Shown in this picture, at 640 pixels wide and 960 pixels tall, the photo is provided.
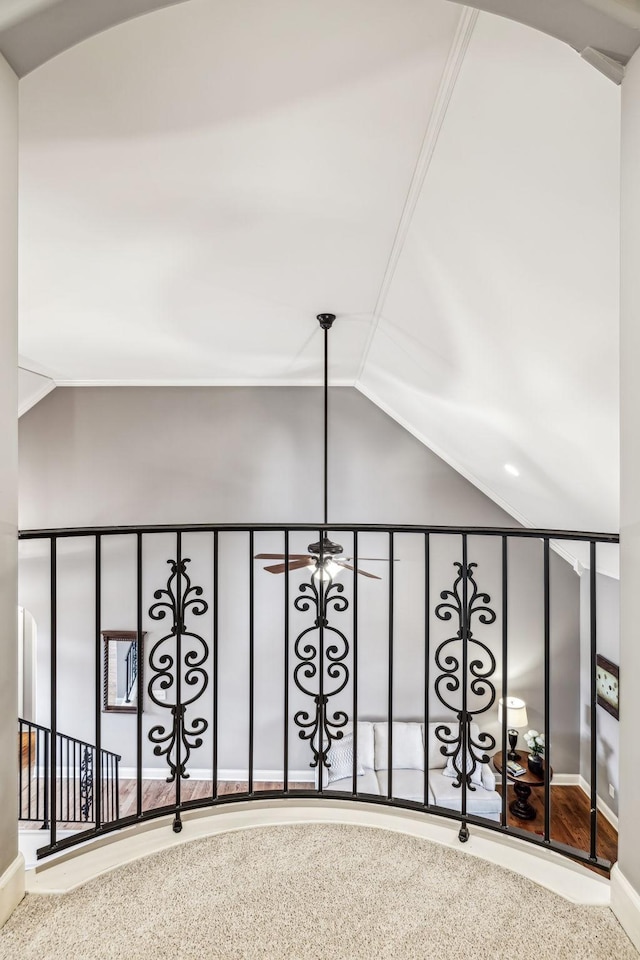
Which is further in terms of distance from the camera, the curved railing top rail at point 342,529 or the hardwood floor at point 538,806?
the hardwood floor at point 538,806

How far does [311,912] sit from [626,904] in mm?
676

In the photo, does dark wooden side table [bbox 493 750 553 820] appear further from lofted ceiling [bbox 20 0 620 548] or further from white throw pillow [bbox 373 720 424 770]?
lofted ceiling [bbox 20 0 620 548]

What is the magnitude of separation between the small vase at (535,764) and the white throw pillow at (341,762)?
5.56ft

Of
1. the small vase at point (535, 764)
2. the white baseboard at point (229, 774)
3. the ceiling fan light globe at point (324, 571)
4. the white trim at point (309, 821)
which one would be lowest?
the white baseboard at point (229, 774)

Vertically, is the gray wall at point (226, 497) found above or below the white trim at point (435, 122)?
below

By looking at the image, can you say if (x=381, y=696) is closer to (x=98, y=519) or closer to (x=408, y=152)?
(x=98, y=519)

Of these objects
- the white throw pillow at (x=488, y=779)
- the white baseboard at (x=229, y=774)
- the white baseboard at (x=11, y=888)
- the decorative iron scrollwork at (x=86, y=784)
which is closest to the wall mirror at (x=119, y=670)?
the decorative iron scrollwork at (x=86, y=784)

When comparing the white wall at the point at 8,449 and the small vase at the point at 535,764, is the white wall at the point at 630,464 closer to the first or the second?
the white wall at the point at 8,449

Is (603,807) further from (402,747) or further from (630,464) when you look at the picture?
(630,464)

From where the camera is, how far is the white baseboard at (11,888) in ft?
3.72

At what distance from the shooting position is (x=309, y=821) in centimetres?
161

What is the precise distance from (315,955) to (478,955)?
0.34 meters

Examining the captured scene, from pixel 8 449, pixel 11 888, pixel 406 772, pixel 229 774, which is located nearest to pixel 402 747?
pixel 406 772

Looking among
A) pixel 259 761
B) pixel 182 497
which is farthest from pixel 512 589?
pixel 182 497
